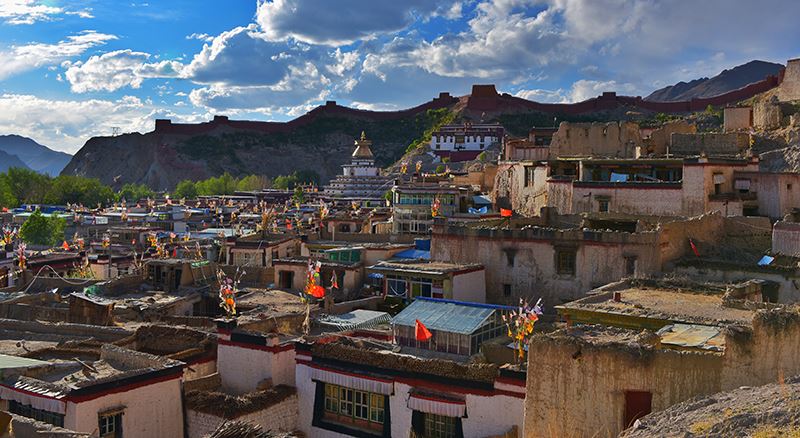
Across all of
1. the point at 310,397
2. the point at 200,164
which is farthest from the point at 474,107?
the point at 310,397

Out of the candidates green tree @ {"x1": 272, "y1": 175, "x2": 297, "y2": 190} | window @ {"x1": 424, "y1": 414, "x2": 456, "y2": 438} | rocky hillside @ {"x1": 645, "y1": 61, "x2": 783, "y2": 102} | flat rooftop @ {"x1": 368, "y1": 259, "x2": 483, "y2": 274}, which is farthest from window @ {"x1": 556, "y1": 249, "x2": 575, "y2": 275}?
rocky hillside @ {"x1": 645, "y1": 61, "x2": 783, "y2": 102}

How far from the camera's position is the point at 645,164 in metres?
28.3

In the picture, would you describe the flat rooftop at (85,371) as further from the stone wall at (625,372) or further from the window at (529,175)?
the window at (529,175)

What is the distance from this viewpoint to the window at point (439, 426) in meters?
12.8

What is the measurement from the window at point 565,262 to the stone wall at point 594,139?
15593mm

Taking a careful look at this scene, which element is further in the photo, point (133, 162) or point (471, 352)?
point (133, 162)

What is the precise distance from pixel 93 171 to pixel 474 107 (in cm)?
6436

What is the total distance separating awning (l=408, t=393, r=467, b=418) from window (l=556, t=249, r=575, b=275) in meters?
9.19

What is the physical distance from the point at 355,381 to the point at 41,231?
46927 millimetres

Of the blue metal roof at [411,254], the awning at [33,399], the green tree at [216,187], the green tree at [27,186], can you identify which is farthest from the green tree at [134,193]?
the awning at [33,399]

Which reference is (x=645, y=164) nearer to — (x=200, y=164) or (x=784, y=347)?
(x=784, y=347)

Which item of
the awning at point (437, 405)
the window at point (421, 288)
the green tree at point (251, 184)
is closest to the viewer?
the awning at point (437, 405)

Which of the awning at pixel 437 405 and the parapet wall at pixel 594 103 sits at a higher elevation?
the parapet wall at pixel 594 103

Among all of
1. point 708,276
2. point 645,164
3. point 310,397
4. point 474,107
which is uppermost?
point 474,107
